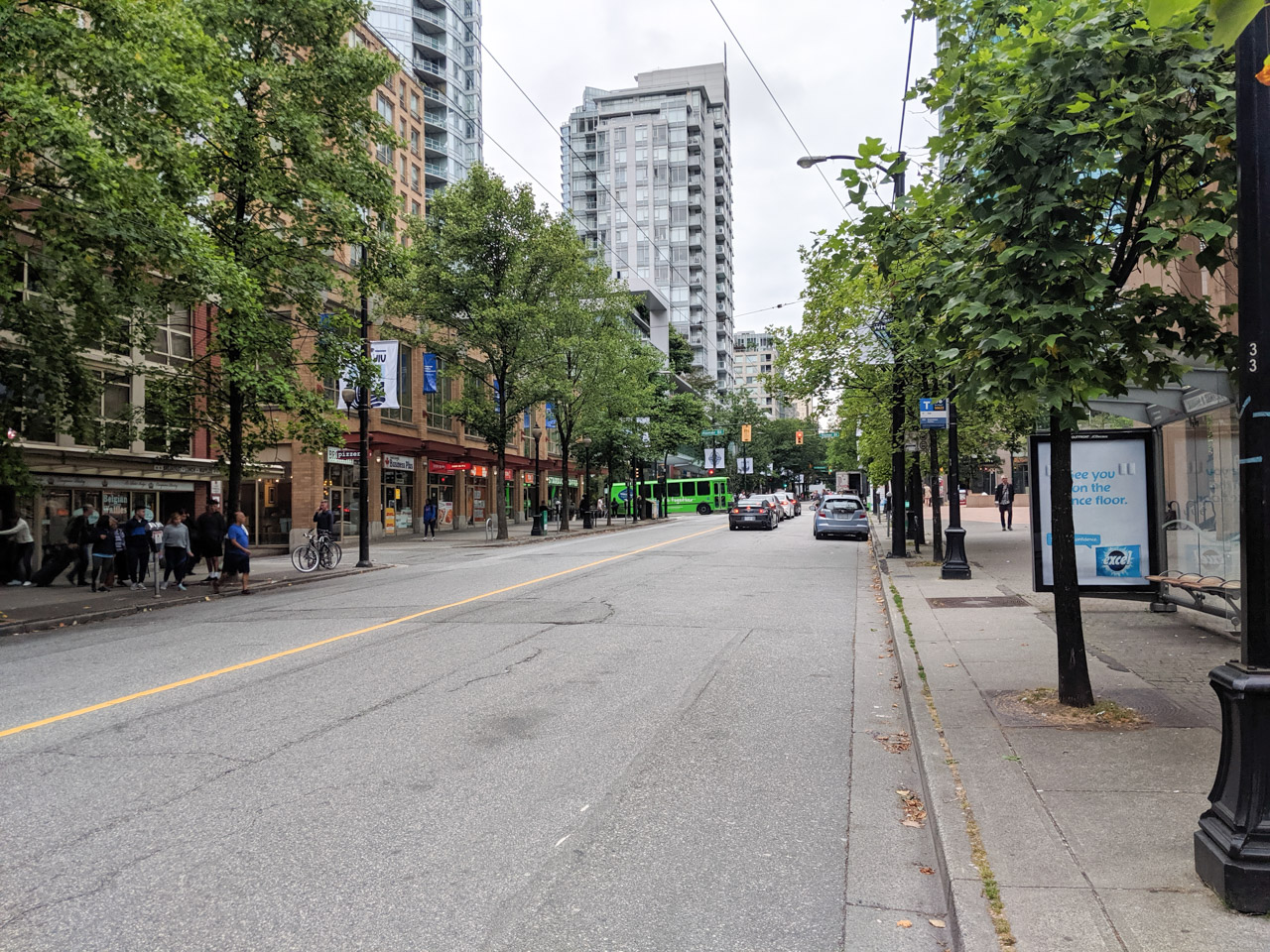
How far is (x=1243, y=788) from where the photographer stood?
3500mm

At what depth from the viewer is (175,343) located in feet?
86.9

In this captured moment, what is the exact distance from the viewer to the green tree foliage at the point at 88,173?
11.7m

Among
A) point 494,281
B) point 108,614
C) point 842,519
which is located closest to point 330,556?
point 108,614

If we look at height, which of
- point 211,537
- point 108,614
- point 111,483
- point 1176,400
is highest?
point 1176,400

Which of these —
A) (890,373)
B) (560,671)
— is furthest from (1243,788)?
(890,373)

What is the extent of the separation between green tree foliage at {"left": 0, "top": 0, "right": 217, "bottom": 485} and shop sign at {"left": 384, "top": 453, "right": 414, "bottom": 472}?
2363 centimetres

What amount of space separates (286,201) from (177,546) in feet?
24.7

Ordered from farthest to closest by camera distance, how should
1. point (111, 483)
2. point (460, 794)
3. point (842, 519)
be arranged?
1. point (842, 519)
2. point (111, 483)
3. point (460, 794)

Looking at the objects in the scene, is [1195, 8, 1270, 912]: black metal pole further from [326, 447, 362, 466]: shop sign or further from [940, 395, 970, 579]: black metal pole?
[326, 447, 362, 466]: shop sign

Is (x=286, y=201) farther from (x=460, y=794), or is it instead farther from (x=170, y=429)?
(x=460, y=794)

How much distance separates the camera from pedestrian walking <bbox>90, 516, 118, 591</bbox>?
61.7 feet

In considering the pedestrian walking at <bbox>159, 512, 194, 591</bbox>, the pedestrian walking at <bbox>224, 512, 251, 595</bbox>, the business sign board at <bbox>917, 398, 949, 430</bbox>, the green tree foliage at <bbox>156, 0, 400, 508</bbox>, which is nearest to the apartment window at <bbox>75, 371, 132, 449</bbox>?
the green tree foliage at <bbox>156, 0, 400, 508</bbox>

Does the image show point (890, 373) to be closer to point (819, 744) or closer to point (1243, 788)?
point (819, 744)

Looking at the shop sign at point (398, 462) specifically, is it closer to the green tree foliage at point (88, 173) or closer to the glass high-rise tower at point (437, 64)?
the green tree foliage at point (88, 173)
